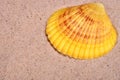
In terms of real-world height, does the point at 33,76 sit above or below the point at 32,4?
below

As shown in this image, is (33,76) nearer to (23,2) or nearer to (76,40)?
(76,40)

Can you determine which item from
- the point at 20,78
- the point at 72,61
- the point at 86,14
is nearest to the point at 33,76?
the point at 20,78

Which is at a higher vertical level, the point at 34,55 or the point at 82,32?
the point at 82,32
